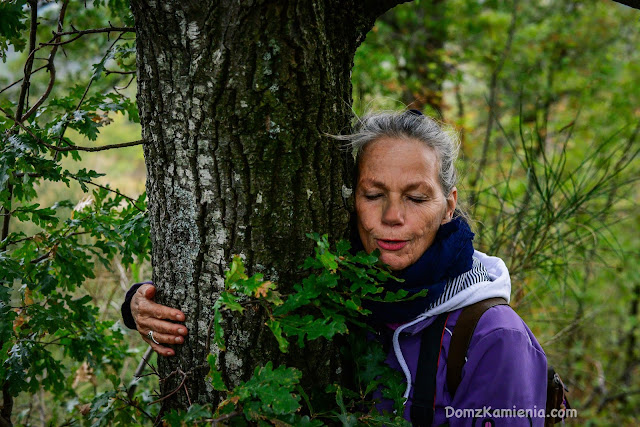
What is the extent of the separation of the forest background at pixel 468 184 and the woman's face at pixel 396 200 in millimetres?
532

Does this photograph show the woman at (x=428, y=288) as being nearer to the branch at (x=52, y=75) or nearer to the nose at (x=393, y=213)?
the nose at (x=393, y=213)

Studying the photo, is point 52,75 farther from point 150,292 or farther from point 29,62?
point 150,292

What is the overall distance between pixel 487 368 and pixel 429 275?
15.1 inches

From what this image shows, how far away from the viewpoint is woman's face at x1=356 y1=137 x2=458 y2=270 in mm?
1790

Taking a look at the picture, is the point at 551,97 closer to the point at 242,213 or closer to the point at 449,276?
the point at 449,276

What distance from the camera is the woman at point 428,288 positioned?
5.54 feet

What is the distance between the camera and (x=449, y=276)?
73.3 inches

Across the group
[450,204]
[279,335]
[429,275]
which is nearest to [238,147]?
[279,335]


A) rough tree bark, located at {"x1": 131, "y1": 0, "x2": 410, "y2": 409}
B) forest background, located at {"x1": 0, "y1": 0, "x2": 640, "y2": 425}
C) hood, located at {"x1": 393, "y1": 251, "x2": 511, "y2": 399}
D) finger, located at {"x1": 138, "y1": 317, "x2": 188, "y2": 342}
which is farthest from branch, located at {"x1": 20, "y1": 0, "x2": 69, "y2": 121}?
hood, located at {"x1": 393, "y1": 251, "x2": 511, "y2": 399}

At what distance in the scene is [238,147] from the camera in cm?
154

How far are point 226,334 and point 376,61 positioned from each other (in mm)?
5609

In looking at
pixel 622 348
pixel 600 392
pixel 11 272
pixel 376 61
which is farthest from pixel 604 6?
pixel 11 272

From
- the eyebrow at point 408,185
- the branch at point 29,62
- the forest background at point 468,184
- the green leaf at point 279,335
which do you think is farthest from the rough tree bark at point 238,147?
Result: the branch at point 29,62

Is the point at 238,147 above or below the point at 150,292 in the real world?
above
